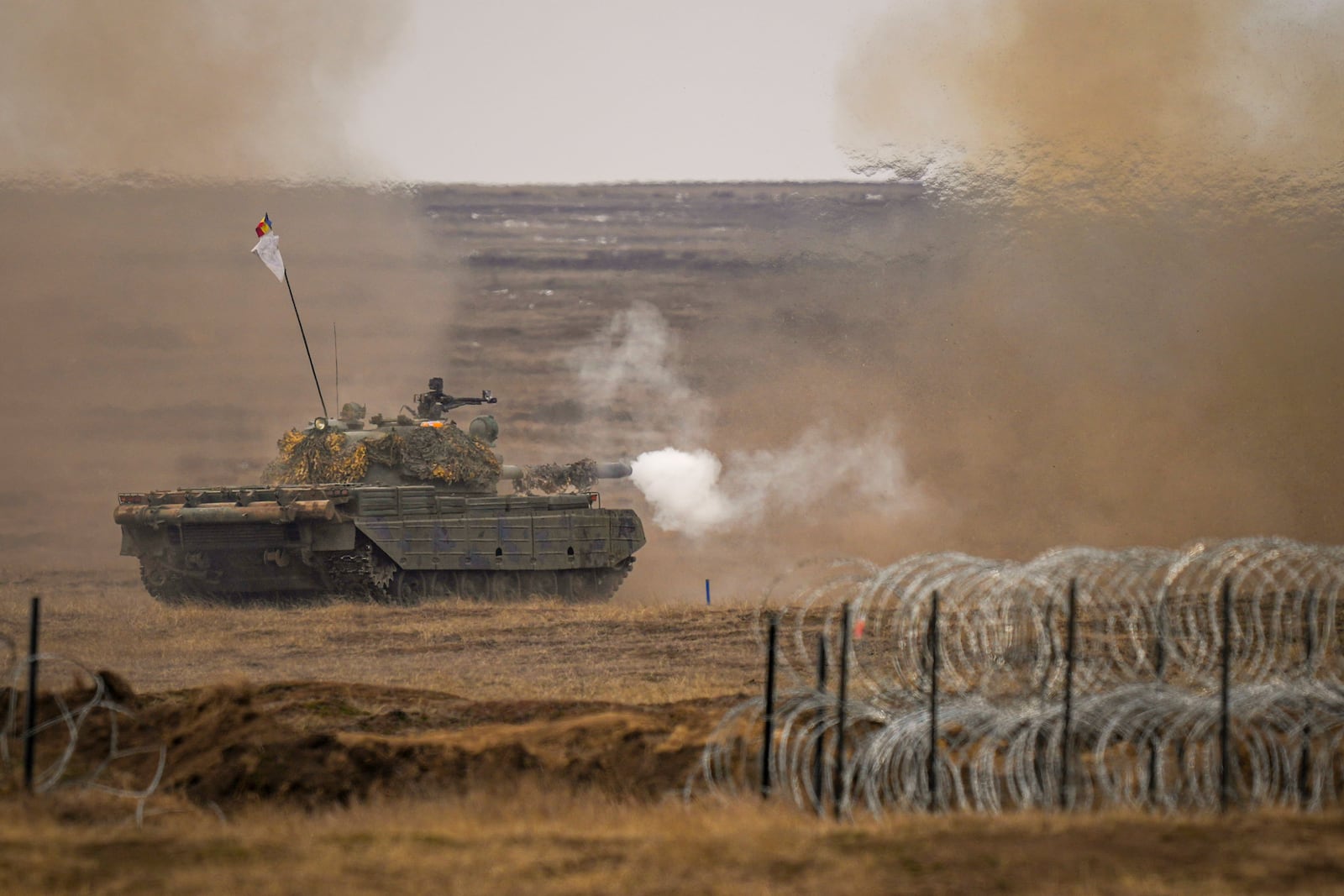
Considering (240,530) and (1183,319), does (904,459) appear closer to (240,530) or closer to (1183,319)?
(1183,319)

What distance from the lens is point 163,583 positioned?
24891 millimetres

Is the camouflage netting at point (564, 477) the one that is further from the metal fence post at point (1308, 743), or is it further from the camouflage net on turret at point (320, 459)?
the metal fence post at point (1308, 743)

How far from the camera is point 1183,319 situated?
3672 centimetres

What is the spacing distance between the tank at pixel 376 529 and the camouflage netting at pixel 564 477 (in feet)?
2.87

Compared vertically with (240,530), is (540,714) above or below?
below

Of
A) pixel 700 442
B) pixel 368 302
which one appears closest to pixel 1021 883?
pixel 700 442

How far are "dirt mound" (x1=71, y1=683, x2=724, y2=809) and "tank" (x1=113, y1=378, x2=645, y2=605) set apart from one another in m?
11.1

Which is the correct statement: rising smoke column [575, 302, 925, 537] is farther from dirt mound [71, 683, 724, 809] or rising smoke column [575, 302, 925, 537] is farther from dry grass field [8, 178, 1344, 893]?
dirt mound [71, 683, 724, 809]

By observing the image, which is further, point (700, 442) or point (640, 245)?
point (640, 245)

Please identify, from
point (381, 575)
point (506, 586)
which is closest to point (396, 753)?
point (381, 575)

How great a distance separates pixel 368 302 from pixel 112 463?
11539 millimetres

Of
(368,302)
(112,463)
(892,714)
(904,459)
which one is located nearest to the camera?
(892,714)

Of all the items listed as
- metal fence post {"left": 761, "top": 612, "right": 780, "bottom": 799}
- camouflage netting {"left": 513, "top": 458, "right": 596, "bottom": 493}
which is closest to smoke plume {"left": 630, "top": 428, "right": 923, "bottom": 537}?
camouflage netting {"left": 513, "top": 458, "right": 596, "bottom": 493}

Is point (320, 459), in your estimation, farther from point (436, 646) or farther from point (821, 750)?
point (821, 750)
